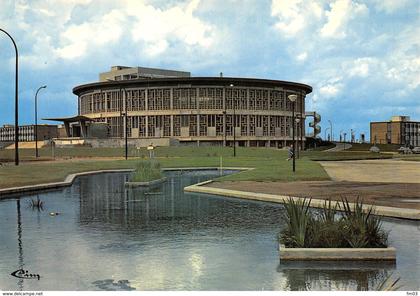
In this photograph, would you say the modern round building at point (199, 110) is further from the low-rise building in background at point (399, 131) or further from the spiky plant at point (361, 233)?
the spiky plant at point (361, 233)

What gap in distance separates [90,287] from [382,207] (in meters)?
9.76

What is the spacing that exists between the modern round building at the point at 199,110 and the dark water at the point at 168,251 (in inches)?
3348

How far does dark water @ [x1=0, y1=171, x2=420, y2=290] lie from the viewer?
772 centimetres

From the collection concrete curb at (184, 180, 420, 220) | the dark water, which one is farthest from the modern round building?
the dark water

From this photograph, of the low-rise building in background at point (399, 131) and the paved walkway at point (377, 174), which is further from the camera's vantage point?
the low-rise building in background at point (399, 131)

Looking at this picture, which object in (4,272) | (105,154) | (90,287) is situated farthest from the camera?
(105,154)

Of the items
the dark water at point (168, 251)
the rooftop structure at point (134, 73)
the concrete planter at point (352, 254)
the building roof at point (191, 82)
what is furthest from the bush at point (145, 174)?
the rooftop structure at point (134, 73)

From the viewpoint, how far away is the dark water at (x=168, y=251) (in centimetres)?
772

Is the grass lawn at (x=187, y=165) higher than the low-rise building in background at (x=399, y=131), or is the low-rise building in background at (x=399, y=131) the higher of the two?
the low-rise building in background at (x=399, y=131)

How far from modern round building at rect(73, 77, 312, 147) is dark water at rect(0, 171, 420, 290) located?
85.0 meters

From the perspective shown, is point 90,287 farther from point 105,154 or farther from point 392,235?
point 105,154

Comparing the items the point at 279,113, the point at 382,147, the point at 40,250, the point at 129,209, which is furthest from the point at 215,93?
the point at 40,250

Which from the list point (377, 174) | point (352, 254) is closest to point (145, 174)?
point (377, 174)

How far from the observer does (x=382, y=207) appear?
1458cm
